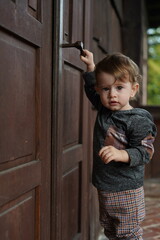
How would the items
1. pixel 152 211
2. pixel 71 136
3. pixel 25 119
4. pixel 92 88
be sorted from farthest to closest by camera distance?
pixel 152 211, pixel 71 136, pixel 92 88, pixel 25 119

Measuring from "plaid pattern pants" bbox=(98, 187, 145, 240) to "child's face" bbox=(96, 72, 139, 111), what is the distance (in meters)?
0.48

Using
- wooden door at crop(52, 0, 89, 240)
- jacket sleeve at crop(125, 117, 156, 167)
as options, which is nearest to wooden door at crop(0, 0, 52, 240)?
wooden door at crop(52, 0, 89, 240)

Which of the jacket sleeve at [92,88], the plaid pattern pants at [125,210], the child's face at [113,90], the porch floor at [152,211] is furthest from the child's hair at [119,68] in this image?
the porch floor at [152,211]

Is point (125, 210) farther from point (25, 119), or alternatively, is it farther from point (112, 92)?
point (25, 119)

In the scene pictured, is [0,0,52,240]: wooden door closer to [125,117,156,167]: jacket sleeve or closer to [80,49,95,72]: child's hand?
[80,49,95,72]: child's hand

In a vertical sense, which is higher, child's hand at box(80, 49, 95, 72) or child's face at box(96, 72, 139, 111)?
child's hand at box(80, 49, 95, 72)

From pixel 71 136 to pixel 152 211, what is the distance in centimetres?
261

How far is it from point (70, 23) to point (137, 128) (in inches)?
35.2

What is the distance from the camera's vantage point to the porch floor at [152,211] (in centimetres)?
370

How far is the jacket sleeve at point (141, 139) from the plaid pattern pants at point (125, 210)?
0.24 m

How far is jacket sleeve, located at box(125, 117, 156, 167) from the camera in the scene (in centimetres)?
180

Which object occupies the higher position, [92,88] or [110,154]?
[92,88]

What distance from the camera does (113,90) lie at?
1845mm

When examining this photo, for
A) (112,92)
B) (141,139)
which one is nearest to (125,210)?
(141,139)
